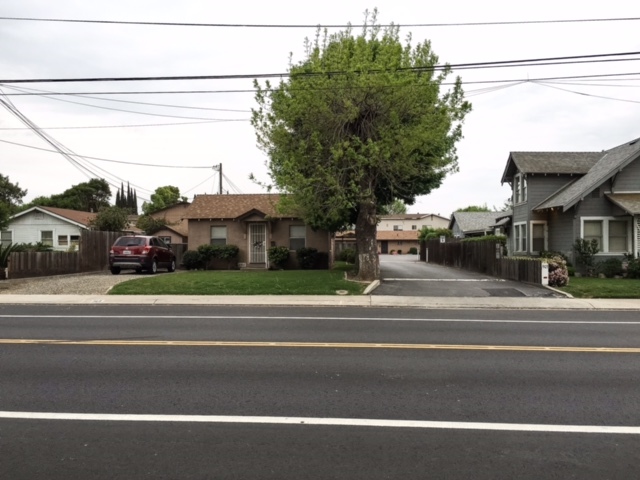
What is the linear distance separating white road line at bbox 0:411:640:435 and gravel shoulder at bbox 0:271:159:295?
42.9ft

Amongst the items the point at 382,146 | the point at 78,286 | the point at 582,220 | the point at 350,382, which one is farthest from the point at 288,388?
the point at 582,220

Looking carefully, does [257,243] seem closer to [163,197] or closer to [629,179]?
[629,179]

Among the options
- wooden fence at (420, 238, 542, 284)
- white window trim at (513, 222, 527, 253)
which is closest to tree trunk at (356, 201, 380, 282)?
wooden fence at (420, 238, 542, 284)

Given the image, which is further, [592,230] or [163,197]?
[163,197]

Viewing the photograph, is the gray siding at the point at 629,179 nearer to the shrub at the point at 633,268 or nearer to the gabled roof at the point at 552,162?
the gabled roof at the point at 552,162

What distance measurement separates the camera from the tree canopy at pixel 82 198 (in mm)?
→ 75438

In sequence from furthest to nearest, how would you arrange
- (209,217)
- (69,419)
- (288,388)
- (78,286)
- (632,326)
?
(209,217)
(78,286)
(632,326)
(288,388)
(69,419)

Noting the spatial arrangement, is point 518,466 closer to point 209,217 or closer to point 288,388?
point 288,388

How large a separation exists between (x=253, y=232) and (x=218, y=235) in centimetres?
203

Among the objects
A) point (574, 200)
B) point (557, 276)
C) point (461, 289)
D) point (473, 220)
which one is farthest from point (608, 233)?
point (473, 220)

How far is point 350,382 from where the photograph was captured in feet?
20.4

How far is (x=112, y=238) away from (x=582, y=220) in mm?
23392

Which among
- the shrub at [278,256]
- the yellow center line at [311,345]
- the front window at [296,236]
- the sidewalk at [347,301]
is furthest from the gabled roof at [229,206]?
the yellow center line at [311,345]

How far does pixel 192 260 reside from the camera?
2758cm
